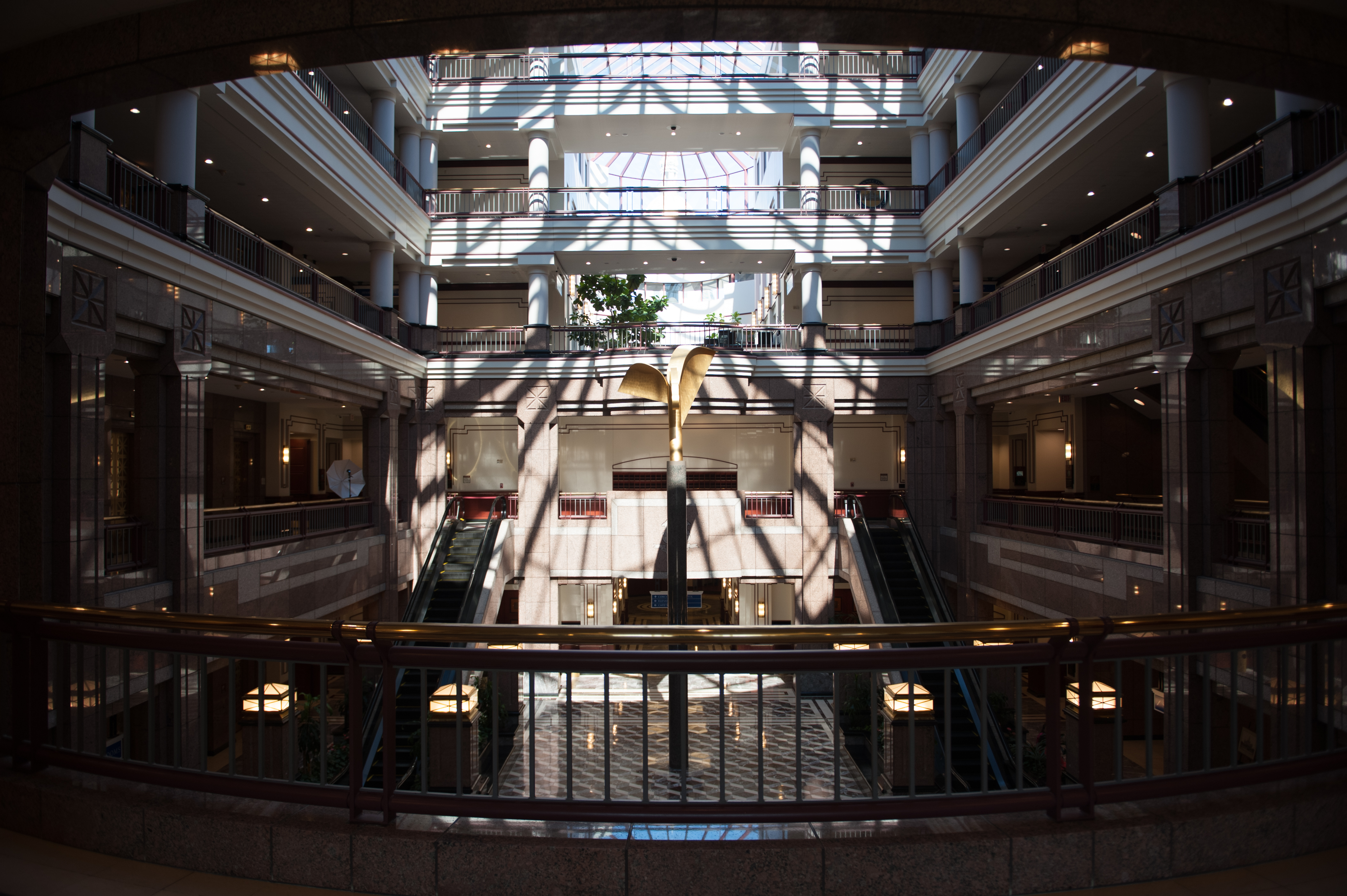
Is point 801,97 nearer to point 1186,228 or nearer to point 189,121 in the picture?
point 1186,228

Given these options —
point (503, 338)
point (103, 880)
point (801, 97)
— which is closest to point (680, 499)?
point (103, 880)

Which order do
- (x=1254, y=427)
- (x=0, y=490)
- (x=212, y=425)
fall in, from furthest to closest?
(x=212, y=425)
(x=1254, y=427)
(x=0, y=490)

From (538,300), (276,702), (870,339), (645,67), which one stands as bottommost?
(276,702)

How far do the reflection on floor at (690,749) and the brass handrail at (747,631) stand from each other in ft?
10.3

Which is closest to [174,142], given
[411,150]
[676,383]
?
[676,383]

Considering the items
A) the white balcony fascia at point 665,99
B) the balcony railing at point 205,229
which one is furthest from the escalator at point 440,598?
the white balcony fascia at point 665,99

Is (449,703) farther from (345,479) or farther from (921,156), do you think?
(921,156)

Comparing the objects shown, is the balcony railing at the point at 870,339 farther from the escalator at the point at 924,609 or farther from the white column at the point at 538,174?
the white column at the point at 538,174

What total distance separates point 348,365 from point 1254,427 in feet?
63.4

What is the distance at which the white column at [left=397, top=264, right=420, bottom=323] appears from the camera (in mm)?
22531

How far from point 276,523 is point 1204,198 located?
650 inches

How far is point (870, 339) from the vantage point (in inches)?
917

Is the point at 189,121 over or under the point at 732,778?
over

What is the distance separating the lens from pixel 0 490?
4.52 metres
